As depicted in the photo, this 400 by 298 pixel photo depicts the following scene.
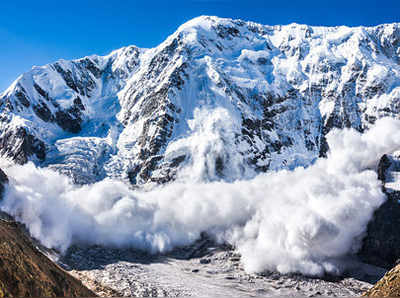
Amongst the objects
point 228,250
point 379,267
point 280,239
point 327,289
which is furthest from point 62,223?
point 379,267

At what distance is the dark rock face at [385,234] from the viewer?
172 m

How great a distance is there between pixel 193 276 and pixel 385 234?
8960 centimetres

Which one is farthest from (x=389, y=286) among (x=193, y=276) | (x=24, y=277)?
(x=193, y=276)

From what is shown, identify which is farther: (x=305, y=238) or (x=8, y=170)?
(x=8, y=170)

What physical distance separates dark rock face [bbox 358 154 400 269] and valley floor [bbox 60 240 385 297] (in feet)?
23.3

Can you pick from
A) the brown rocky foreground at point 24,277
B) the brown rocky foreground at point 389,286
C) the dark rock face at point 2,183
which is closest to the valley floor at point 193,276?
the dark rock face at point 2,183

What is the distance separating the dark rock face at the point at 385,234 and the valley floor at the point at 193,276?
7097 mm

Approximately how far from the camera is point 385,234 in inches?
6983

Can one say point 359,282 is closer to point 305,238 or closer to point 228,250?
point 305,238

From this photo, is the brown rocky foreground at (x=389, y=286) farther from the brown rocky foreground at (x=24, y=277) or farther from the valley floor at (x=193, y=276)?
the valley floor at (x=193, y=276)

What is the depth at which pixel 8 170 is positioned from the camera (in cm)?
19975

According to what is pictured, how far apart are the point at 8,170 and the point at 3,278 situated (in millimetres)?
193516

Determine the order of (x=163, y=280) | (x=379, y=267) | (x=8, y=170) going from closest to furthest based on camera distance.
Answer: (x=163, y=280), (x=379, y=267), (x=8, y=170)

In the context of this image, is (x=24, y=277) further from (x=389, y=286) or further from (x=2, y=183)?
(x=2, y=183)
